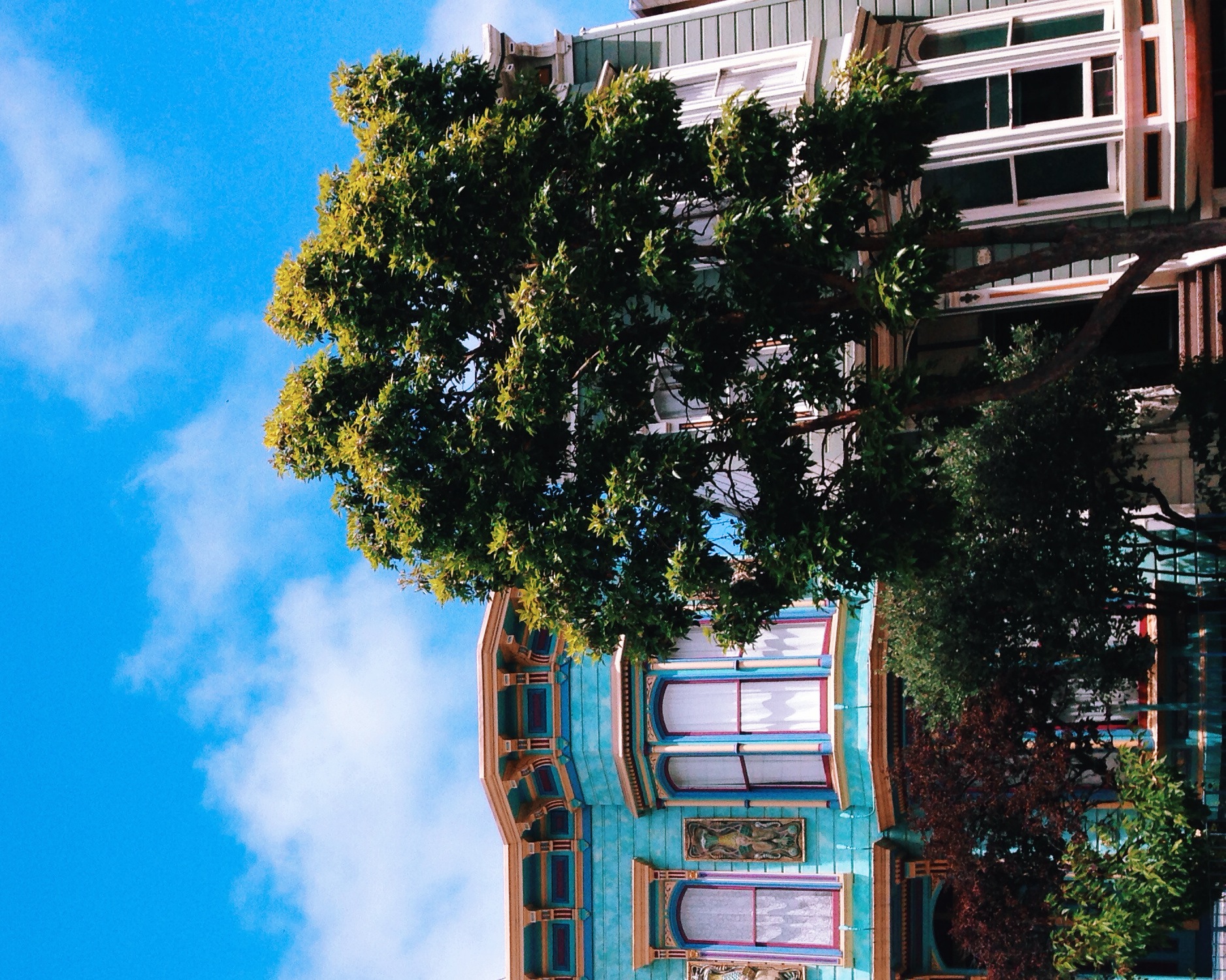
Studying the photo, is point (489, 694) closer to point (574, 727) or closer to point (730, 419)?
point (574, 727)

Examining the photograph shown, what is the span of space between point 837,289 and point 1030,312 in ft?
35.2

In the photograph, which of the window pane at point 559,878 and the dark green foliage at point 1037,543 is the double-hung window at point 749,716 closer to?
the window pane at point 559,878

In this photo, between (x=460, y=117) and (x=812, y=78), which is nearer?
(x=460, y=117)

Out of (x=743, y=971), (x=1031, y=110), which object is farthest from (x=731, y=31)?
(x=743, y=971)

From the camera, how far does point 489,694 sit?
30.0m

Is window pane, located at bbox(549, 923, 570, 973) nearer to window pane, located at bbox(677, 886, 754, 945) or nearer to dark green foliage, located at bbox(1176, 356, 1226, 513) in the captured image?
window pane, located at bbox(677, 886, 754, 945)

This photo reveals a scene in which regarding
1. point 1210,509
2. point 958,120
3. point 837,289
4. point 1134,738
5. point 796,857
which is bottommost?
point 796,857

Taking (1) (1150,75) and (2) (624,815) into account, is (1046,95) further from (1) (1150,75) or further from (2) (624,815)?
(2) (624,815)

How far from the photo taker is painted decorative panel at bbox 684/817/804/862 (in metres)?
29.4

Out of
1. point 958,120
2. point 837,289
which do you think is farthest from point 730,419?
point 958,120

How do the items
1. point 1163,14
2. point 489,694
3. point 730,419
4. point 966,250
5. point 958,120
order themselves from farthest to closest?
1. point 489,694
2. point 966,250
3. point 958,120
4. point 1163,14
5. point 730,419

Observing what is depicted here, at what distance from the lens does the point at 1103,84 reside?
81.7 ft

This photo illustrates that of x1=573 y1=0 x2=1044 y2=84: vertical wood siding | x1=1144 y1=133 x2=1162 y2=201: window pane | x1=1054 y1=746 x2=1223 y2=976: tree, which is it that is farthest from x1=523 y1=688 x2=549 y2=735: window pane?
x1=1144 y1=133 x2=1162 y2=201: window pane

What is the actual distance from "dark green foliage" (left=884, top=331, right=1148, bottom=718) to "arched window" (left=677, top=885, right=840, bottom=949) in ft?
23.7
